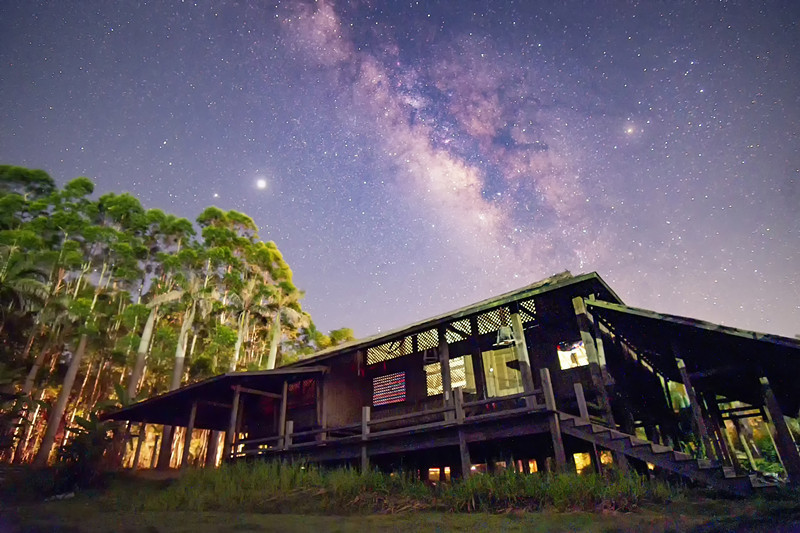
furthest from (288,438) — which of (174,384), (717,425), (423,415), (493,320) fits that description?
(174,384)

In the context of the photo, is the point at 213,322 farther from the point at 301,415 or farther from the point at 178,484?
the point at 178,484

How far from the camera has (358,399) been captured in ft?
54.0

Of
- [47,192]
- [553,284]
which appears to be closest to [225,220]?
[47,192]

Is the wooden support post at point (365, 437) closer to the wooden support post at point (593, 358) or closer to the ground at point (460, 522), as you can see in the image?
the ground at point (460, 522)

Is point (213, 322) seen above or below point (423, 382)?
above

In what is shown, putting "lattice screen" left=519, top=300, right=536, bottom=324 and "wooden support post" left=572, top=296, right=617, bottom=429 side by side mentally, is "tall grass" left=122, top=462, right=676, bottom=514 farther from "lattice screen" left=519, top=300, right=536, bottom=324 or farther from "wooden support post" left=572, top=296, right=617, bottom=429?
"lattice screen" left=519, top=300, right=536, bottom=324

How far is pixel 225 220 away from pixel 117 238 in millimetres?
7366

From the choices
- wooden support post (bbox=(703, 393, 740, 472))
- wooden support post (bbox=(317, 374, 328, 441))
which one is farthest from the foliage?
wooden support post (bbox=(703, 393, 740, 472))

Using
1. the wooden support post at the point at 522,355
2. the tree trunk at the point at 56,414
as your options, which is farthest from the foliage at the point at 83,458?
the wooden support post at the point at 522,355

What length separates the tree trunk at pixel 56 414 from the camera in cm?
2156

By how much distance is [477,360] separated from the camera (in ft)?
46.6

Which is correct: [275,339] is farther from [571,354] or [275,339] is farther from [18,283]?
[571,354]

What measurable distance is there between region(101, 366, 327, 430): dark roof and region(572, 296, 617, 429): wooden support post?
30.3 feet

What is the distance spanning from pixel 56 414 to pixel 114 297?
9273mm
